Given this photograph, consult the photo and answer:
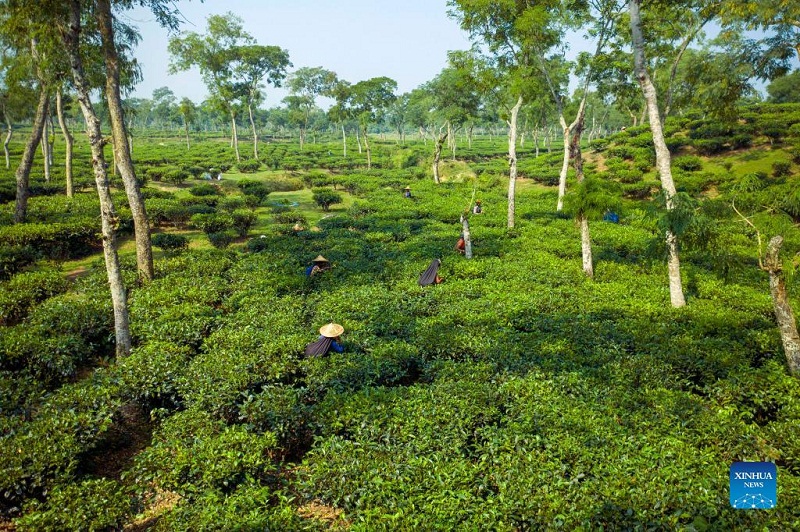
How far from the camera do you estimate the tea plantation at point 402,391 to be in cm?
528

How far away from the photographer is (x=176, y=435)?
6711mm

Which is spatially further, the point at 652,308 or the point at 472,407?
the point at 652,308

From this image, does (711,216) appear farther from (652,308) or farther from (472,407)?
(472,407)

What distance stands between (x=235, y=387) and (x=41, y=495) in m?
2.96

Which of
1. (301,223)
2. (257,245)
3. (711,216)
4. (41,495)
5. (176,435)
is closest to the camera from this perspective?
(41,495)

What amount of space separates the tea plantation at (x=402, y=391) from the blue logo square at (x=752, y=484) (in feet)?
5.23

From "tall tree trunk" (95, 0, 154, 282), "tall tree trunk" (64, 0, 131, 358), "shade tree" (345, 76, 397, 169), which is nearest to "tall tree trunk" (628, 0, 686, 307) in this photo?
"tall tree trunk" (64, 0, 131, 358)

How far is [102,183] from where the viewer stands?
30.4 ft

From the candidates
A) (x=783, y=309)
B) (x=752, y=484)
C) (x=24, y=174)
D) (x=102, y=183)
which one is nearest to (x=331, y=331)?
(x=102, y=183)

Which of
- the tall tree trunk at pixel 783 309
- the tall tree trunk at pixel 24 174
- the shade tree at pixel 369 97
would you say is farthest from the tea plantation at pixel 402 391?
the shade tree at pixel 369 97

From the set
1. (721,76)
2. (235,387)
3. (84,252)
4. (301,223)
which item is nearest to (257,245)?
(301,223)

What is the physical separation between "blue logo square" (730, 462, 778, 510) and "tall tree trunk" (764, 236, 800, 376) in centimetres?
595

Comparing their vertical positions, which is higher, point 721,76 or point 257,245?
point 721,76

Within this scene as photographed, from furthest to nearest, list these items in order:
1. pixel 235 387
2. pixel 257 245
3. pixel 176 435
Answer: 1. pixel 257 245
2. pixel 235 387
3. pixel 176 435
